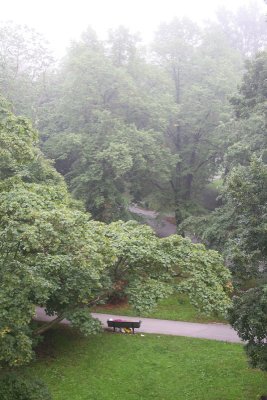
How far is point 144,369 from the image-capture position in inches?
562

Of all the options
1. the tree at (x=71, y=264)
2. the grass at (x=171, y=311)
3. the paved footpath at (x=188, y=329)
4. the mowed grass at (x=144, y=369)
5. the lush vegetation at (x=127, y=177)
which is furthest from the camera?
the grass at (x=171, y=311)

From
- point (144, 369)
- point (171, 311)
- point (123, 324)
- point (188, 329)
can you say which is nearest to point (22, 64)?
point (171, 311)

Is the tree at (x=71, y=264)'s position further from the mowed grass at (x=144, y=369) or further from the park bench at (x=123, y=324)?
the park bench at (x=123, y=324)

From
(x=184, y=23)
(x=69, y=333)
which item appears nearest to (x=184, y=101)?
(x=184, y=23)

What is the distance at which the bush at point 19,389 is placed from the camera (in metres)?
9.01

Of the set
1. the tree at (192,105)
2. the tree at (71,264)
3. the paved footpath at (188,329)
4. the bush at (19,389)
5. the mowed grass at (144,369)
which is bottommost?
the mowed grass at (144,369)

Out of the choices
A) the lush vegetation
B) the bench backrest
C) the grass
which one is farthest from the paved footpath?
the lush vegetation

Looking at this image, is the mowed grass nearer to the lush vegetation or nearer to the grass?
the lush vegetation

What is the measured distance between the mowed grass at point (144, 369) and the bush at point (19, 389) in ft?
10.3

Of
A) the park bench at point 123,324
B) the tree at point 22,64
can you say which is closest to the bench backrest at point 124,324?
the park bench at point 123,324

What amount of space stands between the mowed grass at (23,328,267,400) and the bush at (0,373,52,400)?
315cm

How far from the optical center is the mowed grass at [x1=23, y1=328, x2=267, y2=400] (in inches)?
508

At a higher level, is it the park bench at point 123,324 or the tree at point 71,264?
the tree at point 71,264

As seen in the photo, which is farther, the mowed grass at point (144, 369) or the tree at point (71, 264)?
the mowed grass at point (144, 369)
